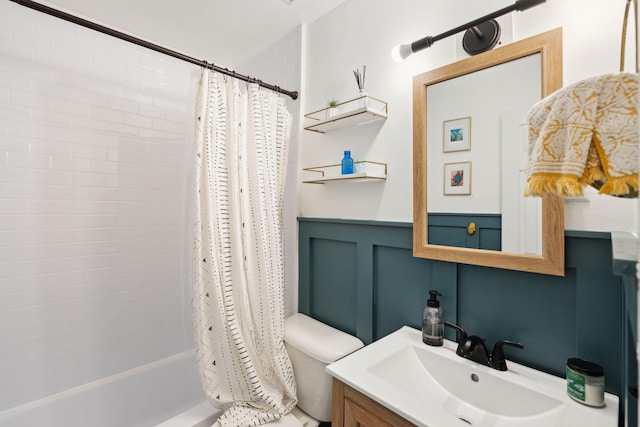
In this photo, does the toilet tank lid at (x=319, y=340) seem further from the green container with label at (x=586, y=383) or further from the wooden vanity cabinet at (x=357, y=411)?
the green container with label at (x=586, y=383)

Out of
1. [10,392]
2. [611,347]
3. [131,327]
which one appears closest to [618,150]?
[611,347]

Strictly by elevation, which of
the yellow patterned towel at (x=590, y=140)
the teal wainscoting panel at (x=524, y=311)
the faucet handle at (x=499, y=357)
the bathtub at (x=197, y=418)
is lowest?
the bathtub at (x=197, y=418)

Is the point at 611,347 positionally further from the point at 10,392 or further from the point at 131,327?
the point at 10,392

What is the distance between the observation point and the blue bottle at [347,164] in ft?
4.90

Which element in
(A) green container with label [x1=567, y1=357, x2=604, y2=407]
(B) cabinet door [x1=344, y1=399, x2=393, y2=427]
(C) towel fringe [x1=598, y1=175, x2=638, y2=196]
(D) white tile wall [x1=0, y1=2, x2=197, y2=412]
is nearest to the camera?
(C) towel fringe [x1=598, y1=175, x2=638, y2=196]

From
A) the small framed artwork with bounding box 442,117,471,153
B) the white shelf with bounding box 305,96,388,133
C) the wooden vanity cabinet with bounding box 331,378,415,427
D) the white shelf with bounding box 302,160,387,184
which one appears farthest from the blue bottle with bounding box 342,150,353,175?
the wooden vanity cabinet with bounding box 331,378,415,427

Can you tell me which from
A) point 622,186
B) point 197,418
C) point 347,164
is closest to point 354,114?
point 347,164

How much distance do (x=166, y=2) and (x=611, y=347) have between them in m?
2.42

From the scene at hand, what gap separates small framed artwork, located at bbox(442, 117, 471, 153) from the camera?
1153mm

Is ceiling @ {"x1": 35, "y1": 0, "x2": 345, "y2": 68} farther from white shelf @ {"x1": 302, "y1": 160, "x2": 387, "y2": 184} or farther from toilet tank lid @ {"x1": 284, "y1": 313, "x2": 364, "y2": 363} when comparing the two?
toilet tank lid @ {"x1": 284, "y1": 313, "x2": 364, "y2": 363}

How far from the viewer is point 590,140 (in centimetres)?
52

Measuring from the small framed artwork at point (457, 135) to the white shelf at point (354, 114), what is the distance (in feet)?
1.04

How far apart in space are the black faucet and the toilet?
482mm

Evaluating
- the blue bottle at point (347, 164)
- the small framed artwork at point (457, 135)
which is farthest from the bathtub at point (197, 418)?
the small framed artwork at point (457, 135)
